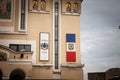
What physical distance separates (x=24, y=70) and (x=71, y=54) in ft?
28.5

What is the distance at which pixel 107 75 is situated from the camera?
41344mm

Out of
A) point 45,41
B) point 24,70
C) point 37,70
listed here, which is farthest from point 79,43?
point 24,70

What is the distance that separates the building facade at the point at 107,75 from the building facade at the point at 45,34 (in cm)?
510

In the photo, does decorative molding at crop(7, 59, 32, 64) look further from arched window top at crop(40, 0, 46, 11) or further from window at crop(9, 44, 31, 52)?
arched window top at crop(40, 0, 46, 11)

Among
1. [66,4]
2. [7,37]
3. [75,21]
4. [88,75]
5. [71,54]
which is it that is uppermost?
[66,4]

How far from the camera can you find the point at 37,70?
3662 centimetres

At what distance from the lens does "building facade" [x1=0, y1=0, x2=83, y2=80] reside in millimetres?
37000

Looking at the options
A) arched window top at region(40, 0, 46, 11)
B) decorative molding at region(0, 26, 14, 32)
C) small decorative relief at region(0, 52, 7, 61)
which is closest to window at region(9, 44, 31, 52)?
decorative molding at region(0, 26, 14, 32)

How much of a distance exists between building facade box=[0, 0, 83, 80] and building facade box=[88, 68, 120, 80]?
16.7 ft

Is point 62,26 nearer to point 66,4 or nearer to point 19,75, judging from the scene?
point 66,4

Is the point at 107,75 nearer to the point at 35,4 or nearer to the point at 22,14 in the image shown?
Answer: the point at 35,4

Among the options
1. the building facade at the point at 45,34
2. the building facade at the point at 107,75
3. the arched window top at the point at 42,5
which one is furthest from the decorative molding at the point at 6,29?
the building facade at the point at 107,75

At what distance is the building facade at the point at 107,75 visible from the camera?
38969 millimetres

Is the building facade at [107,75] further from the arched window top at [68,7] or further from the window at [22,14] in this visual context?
the window at [22,14]
